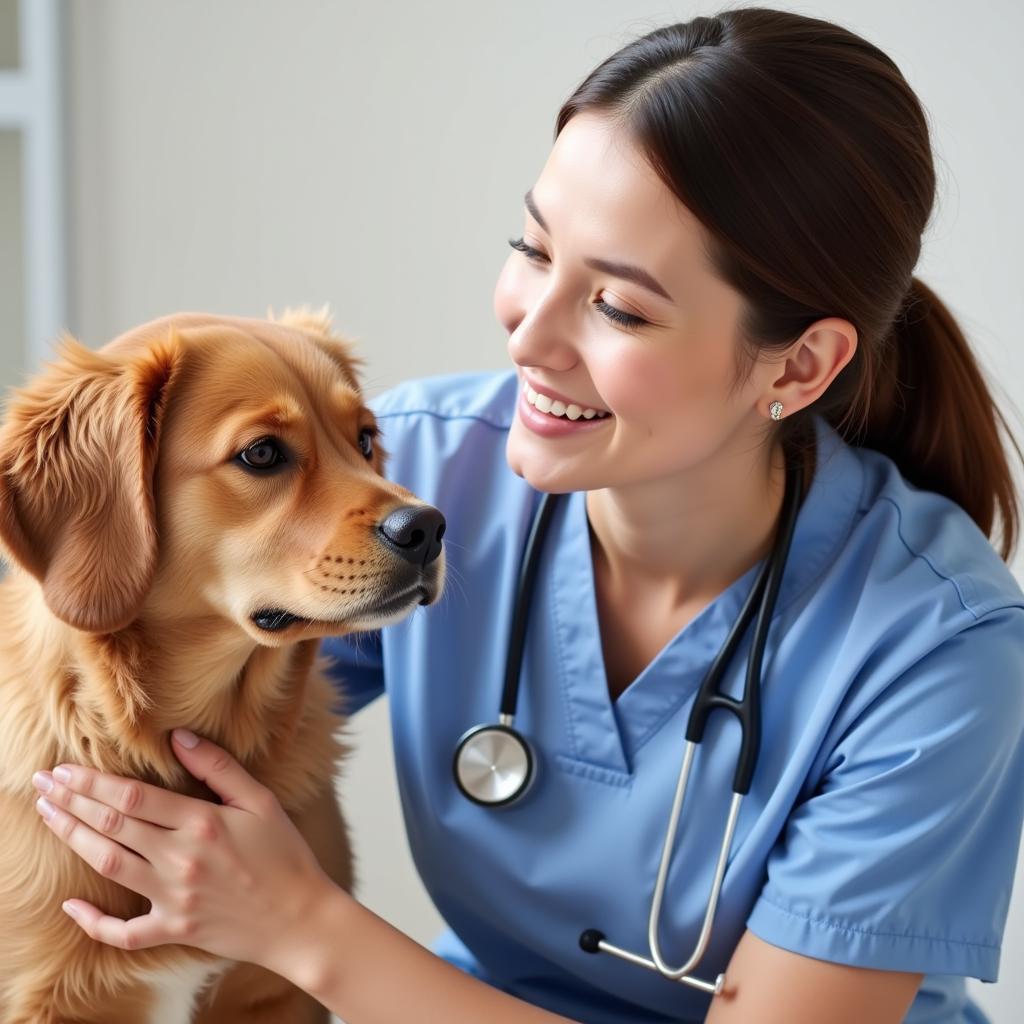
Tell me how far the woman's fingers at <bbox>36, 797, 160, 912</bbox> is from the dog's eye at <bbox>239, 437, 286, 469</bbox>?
0.36m

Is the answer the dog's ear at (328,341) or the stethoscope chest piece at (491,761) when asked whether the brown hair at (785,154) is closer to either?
the dog's ear at (328,341)

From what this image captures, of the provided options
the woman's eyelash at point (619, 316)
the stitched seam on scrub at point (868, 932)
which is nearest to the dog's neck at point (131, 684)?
the woman's eyelash at point (619, 316)

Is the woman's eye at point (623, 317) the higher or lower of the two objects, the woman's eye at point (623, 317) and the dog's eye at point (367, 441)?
the higher

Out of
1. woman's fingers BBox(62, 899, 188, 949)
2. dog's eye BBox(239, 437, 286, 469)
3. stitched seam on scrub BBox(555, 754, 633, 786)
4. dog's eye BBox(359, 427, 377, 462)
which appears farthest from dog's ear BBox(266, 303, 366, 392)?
woman's fingers BBox(62, 899, 188, 949)

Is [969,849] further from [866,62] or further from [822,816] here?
[866,62]

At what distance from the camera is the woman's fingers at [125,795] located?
1.18m

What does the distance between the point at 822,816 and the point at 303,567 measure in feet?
1.78

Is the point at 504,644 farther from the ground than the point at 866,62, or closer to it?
closer to it

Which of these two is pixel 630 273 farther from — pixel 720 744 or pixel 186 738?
pixel 186 738

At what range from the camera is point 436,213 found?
2.28 m

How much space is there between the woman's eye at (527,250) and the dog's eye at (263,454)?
31 cm

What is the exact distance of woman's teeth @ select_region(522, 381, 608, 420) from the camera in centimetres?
126

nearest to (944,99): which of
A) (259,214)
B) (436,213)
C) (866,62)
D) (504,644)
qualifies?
(866,62)

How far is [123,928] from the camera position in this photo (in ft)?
3.88
